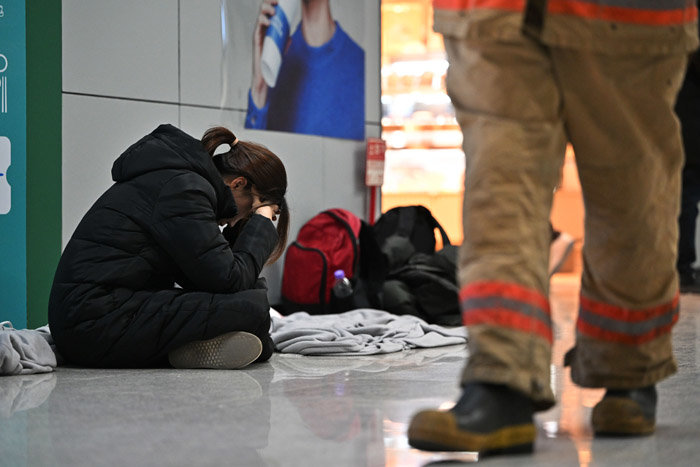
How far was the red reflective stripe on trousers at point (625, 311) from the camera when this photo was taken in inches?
65.7

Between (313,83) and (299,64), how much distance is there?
14 centimetres

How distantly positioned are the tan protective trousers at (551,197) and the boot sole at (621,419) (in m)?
0.04

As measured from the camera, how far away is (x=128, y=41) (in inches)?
152

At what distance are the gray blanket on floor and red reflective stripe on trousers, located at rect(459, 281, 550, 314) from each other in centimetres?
179

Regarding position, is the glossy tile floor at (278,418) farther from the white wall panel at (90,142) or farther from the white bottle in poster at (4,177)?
the white wall panel at (90,142)

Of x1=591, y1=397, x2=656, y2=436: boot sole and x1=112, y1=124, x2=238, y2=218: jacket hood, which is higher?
x1=112, y1=124, x2=238, y2=218: jacket hood

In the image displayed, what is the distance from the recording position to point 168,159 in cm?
291

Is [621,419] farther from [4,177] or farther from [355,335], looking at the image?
[4,177]

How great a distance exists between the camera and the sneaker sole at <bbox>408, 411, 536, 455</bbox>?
1.40 m

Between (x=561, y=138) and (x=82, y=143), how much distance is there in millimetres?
2491

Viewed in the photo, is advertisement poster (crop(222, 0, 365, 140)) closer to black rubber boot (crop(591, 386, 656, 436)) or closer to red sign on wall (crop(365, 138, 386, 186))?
red sign on wall (crop(365, 138, 386, 186))

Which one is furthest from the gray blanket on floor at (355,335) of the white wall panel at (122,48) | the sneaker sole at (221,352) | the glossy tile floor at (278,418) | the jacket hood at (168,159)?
the white wall panel at (122,48)

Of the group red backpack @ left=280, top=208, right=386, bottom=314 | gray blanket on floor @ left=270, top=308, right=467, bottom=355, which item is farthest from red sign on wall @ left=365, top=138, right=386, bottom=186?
gray blanket on floor @ left=270, top=308, right=467, bottom=355

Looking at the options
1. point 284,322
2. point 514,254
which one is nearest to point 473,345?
point 514,254
